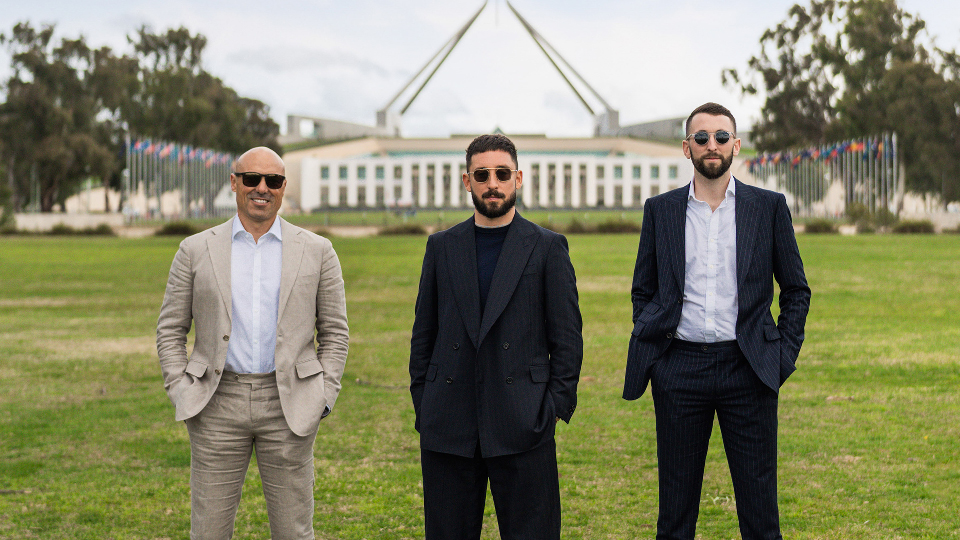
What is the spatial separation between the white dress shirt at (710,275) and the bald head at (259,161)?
1644 mm

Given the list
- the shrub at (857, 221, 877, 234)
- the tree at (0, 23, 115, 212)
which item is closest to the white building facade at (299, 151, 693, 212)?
the tree at (0, 23, 115, 212)

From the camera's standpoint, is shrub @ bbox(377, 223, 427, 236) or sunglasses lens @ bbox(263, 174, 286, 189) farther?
shrub @ bbox(377, 223, 427, 236)

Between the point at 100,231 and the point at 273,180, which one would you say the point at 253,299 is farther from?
the point at 100,231

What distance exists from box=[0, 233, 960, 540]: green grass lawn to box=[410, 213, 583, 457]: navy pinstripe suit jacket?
209cm

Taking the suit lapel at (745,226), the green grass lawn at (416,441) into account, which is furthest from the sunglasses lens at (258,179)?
the green grass lawn at (416,441)

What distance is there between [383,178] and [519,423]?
91366 mm

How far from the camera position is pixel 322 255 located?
382cm

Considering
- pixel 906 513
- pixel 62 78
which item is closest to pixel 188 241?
pixel 906 513

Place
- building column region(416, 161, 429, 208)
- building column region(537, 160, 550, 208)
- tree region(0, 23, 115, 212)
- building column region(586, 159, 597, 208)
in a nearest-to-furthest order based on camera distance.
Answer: tree region(0, 23, 115, 212) → building column region(537, 160, 550, 208) → building column region(586, 159, 597, 208) → building column region(416, 161, 429, 208)

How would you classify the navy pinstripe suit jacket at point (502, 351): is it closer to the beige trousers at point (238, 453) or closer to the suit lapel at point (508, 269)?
the suit lapel at point (508, 269)

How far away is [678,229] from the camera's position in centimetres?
396

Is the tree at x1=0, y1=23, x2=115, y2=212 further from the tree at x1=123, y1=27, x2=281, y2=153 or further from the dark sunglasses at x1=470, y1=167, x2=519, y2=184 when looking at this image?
the dark sunglasses at x1=470, y1=167, x2=519, y2=184

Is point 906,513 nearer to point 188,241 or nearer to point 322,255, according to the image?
point 322,255

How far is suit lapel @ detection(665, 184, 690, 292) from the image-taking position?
3.91m
